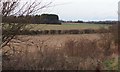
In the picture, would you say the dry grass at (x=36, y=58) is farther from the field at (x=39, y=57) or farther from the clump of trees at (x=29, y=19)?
the clump of trees at (x=29, y=19)

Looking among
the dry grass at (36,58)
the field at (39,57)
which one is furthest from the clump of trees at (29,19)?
the dry grass at (36,58)

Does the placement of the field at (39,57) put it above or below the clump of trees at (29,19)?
below

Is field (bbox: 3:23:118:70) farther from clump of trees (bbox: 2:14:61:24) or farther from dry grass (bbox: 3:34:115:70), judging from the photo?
clump of trees (bbox: 2:14:61:24)

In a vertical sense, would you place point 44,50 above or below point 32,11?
below

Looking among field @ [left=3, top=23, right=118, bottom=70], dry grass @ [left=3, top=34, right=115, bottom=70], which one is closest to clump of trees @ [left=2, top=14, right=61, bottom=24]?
field @ [left=3, top=23, right=118, bottom=70]

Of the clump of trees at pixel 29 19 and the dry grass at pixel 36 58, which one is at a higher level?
the clump of trees at pixel 29 19

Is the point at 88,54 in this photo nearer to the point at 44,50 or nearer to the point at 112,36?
the point at 44,50

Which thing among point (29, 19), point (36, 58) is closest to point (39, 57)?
point (36, 58)

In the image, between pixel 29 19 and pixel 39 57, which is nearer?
pixel 29 19

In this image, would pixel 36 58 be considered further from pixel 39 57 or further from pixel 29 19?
pixel 29 19

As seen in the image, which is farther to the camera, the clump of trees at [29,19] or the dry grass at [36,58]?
the dry grass at [36,58]

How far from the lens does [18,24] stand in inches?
277

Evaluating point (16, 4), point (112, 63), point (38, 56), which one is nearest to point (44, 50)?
point (38, 56)

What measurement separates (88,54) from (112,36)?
8.18m
